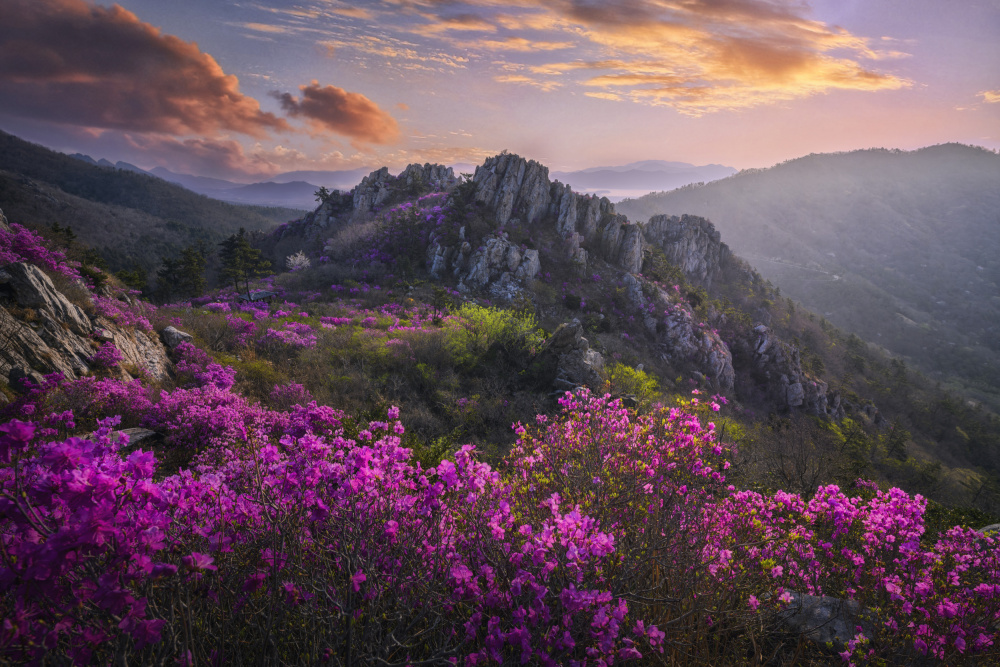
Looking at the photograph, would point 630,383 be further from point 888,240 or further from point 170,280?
point 888,240

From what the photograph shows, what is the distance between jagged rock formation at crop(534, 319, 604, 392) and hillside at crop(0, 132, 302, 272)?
48.1 meters

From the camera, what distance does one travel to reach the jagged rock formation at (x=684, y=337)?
921 inches

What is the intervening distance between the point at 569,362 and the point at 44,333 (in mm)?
11912

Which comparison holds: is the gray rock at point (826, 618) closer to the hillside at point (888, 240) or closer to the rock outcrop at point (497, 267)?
the rock outcrop at point (497, 267)

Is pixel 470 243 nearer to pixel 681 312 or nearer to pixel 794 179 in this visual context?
pixel 681 312

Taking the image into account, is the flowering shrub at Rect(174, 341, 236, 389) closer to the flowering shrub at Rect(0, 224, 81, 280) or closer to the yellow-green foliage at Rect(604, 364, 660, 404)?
the flowering shrub at Rect(0, 224, 81, 280)

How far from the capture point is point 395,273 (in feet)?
81.4

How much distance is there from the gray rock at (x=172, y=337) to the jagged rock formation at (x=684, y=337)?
22721mm

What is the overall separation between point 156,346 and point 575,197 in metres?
26.5

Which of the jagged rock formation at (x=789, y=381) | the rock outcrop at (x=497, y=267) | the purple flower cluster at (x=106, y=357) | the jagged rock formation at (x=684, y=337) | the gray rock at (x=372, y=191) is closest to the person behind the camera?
the purple flower cluster at (x=106, y=357)


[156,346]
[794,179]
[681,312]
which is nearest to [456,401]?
[156,346]

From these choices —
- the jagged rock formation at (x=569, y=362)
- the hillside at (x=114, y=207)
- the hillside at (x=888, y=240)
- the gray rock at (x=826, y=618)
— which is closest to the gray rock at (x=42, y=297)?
the jagged rock formation at (x=569, y=362)

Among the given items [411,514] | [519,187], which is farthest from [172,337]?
[519,187]

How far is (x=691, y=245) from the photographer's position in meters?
36.2
